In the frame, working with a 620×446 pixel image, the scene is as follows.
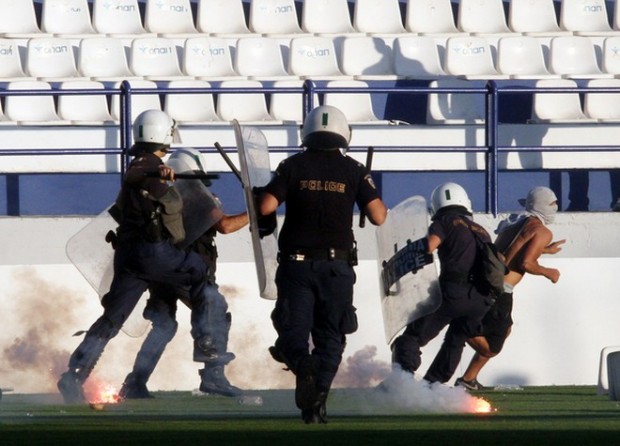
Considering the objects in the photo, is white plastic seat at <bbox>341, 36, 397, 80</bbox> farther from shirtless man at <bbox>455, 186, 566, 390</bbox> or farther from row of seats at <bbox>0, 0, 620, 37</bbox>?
shirtless man at <bbox>455, 186, 566, 390</bbox>

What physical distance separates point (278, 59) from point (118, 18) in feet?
6.05

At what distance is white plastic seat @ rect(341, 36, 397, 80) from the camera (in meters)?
17.5

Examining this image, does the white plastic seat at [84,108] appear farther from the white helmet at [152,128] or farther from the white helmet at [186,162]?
the white helmet at [152,128]

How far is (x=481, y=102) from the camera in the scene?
56.8 ft

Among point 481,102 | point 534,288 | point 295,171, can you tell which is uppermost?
point 295,171

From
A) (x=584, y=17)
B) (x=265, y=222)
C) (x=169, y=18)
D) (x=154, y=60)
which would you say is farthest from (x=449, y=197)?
(x=584, y=17)

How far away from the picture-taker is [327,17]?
18.2m

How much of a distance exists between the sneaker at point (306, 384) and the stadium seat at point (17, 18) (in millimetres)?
9861

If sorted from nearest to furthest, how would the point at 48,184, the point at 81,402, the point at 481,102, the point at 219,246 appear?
the point at 81,402 → the point at 219,246 → the point at 48,184 → the point at 481,102
